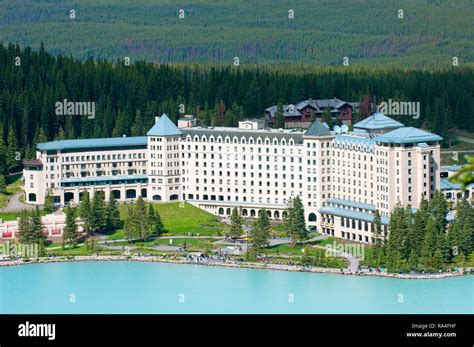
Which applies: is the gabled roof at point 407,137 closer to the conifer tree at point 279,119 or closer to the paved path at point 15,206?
the paved path at point 15,206

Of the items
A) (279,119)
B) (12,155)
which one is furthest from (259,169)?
(279,119)

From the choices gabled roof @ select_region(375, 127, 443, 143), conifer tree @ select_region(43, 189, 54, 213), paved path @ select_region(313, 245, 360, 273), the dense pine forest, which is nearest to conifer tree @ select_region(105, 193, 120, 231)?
conifer tree @ select_region(43, 189, 54, 213)

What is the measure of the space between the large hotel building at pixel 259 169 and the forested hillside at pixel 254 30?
56158mm

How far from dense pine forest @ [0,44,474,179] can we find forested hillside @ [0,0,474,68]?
32767mm

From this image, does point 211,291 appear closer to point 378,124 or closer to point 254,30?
point 378,124

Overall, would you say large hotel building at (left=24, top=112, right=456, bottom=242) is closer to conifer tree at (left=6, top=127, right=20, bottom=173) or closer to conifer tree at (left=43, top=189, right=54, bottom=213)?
conifer tree at (left=43, top=189, right=54, bottom=213)

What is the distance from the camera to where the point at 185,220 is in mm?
81062

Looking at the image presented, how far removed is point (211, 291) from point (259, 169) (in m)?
17.6

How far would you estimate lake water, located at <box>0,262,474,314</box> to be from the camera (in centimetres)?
6256

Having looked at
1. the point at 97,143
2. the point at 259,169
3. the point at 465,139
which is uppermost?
the point at 97,143

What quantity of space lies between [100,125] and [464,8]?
285 ft

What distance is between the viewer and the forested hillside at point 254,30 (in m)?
155
